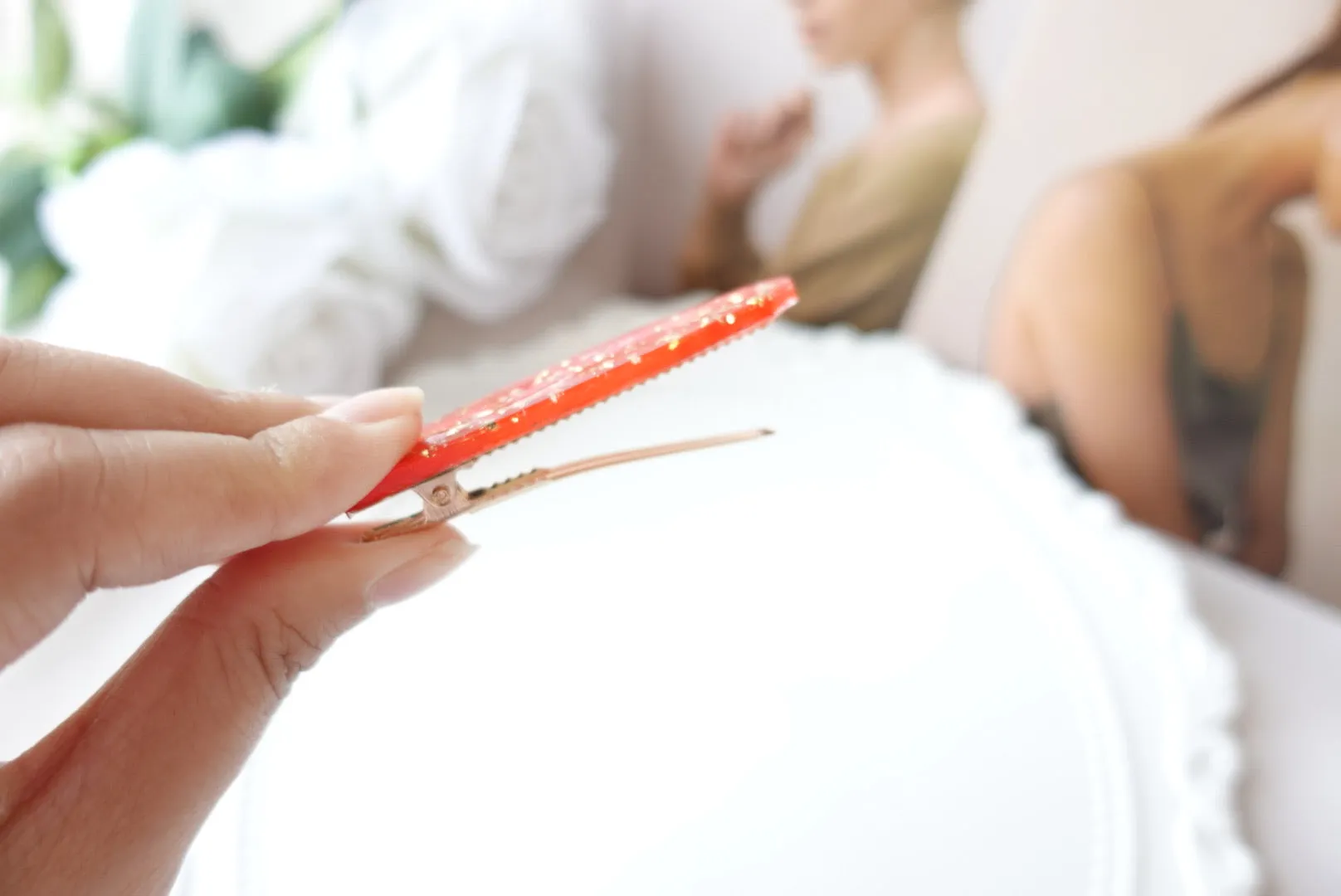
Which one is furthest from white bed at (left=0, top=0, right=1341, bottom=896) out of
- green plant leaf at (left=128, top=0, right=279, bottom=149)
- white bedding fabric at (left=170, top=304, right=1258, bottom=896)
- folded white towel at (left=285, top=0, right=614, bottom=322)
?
green plant leaf at (left=128, top=0, right=279, bottom=149)

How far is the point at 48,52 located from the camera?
0.54 metres

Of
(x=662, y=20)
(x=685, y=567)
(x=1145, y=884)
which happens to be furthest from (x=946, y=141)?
(x=1145, y=884)

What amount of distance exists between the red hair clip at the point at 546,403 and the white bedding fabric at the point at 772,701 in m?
0.15

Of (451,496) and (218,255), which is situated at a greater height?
(218,255)

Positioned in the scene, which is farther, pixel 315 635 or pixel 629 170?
pixel 629 170

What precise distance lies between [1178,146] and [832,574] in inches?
13.6

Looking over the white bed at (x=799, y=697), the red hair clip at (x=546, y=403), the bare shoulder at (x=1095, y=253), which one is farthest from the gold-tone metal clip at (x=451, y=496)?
the bare shoulder at (x=1095, y=253)

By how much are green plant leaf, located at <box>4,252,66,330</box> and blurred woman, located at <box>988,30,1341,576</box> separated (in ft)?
2.05

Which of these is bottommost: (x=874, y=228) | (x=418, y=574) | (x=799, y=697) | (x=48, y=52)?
(x=799, y=697)

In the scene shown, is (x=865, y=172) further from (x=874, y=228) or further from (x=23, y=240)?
(x=23, y=240)

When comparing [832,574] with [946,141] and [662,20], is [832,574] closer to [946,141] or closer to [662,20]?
[946,141]

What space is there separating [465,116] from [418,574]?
37cm

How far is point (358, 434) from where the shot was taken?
1.07ft

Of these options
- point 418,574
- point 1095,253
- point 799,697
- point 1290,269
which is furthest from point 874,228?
point 418,574
